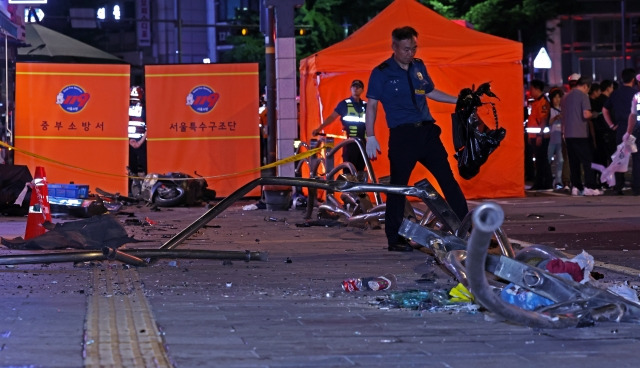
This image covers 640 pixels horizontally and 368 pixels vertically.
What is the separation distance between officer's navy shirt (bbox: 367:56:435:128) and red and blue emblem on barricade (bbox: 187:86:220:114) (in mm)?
9421

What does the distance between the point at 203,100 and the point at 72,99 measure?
6.83 feet

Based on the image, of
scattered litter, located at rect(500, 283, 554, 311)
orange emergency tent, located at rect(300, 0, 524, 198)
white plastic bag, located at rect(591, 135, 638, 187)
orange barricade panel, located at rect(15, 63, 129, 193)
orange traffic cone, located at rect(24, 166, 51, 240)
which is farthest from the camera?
orange barricade panel, located at rect(15, 63, 129, 193)

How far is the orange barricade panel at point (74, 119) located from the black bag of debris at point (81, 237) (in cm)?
897

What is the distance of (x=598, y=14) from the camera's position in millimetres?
54531

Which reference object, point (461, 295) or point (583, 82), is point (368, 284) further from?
point (583, 82)

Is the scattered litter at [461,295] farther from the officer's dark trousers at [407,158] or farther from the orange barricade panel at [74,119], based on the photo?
the orange barricade panel at [74,119]

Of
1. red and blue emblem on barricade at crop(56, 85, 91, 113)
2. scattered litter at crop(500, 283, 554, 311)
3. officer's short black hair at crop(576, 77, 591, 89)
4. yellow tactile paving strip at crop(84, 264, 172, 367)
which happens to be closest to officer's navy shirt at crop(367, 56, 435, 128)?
yellow tactile paving strip at crop(84, 264, 172, 367)

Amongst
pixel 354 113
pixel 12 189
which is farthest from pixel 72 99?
pixel 354 113

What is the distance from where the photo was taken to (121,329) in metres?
6.38

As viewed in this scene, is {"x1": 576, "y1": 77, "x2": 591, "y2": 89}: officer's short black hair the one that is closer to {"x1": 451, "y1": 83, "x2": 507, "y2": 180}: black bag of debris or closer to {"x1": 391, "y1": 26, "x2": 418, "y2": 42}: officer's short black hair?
{"x1": 451, "y1": 83, "x2": 507, "y2": 180}: black bag of debris

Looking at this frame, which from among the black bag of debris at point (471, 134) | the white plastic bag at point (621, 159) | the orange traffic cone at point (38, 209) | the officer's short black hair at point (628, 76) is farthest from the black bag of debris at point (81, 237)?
the officer's short black hair at point (628, 76)

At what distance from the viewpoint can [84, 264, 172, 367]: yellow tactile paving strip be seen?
18.3ft

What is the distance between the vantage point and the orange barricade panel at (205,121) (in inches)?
792

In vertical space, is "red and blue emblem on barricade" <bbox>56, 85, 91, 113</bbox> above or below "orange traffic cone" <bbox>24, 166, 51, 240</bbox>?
above
